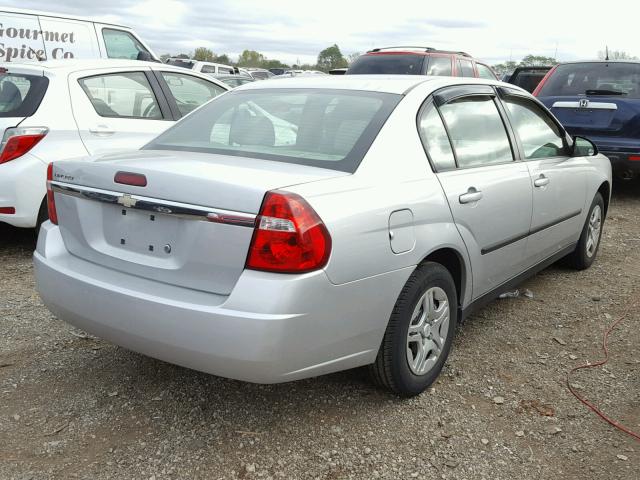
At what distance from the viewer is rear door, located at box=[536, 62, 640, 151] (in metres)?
7.78

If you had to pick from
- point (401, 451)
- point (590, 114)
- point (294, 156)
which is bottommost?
point (401, 451)

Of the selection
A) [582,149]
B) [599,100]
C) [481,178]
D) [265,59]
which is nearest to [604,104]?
[599,100]

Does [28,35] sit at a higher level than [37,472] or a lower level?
higher

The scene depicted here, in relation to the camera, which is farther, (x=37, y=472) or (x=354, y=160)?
(x=354, y=160)

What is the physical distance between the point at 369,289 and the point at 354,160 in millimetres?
577

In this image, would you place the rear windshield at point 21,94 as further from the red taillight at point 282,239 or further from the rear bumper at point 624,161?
the rear bumper at point 624,161

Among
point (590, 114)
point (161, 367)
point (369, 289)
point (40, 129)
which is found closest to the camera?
point (369, 289)

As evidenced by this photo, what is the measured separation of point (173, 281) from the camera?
2.60 meters

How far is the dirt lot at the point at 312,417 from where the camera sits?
263cm

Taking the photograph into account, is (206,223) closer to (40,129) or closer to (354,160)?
(354,160)

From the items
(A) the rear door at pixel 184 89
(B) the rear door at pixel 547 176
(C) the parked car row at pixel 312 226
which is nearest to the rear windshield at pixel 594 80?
(B) the rear door at pixel 547 176

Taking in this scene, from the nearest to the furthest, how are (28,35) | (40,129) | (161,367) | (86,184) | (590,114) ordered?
(86,184) → (161,367) → (40,129) → (590,114) → (28,35)

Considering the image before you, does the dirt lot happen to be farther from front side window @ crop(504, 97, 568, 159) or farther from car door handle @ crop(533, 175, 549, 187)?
front side window @ crop(504, 97, 568, 159)

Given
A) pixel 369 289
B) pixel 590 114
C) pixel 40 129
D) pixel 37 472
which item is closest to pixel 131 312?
pixel 37 472
